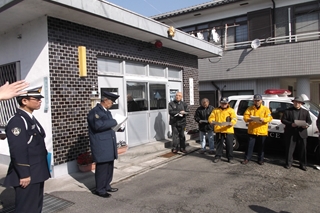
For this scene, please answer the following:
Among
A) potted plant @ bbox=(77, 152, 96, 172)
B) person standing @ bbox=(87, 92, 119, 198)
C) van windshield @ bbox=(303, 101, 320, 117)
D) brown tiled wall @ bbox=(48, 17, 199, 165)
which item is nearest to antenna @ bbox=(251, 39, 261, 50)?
van windshield @ bbox=(303, 101, 320, 117)

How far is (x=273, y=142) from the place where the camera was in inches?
277

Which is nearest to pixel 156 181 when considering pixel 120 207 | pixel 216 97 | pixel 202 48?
pixel 120 207

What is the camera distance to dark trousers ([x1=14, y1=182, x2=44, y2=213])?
3.06 meters

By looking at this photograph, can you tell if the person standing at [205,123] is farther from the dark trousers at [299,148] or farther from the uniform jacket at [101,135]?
the uniform jacket at [101,135]

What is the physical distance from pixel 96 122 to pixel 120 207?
1.47 meters

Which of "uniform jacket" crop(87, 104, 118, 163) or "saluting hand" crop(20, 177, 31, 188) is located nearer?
"saluting hand" crop(20, 177, 31, 188)

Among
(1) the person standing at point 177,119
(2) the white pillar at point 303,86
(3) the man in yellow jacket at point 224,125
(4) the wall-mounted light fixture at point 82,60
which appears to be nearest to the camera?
(4) the wall-mounted light fixture at point 82,60

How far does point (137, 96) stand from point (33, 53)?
3.23 m

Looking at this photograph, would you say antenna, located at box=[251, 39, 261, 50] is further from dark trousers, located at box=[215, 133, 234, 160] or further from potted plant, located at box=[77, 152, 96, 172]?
potted plant, located at box=[77, 152, 96, 172]

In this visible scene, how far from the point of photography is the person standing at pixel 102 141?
4488mm

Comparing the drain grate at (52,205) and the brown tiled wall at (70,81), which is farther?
the brown tiled wall at (70,81)

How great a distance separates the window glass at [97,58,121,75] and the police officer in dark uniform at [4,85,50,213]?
3632mm

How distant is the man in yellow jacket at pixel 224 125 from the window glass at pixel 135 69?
276cm

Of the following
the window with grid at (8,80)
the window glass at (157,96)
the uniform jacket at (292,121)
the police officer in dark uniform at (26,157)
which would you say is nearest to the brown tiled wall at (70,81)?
the window with grid at (8,80)
